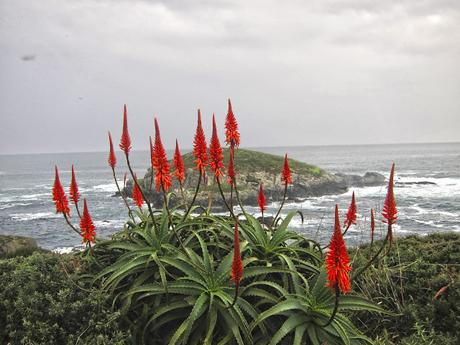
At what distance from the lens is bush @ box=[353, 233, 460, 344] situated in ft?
16.0

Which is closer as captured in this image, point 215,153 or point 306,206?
point 215,153

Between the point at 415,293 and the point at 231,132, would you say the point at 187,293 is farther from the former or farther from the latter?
the point at 415,293

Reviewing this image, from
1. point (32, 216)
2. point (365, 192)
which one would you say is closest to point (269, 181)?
point (365, 192)

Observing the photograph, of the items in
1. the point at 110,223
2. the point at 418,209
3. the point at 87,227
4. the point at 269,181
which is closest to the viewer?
the point at 87,227

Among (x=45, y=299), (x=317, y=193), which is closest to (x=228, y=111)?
(x=45, y=299)

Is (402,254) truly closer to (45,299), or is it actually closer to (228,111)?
(228,111)

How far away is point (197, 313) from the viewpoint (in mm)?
3695

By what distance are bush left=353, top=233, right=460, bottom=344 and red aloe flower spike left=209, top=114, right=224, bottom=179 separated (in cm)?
291

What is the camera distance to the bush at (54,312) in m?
3.97

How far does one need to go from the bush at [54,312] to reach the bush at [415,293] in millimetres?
3388

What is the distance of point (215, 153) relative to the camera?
4035 millimetres

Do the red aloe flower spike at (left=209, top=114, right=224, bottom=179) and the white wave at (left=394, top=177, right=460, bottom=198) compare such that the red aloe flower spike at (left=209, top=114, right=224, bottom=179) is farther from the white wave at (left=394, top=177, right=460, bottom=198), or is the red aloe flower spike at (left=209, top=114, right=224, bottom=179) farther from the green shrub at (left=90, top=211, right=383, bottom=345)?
the white wave at (left=394, top=177, right=460, bottom=198)

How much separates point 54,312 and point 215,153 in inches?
99.9

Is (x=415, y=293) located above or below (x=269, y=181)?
above
